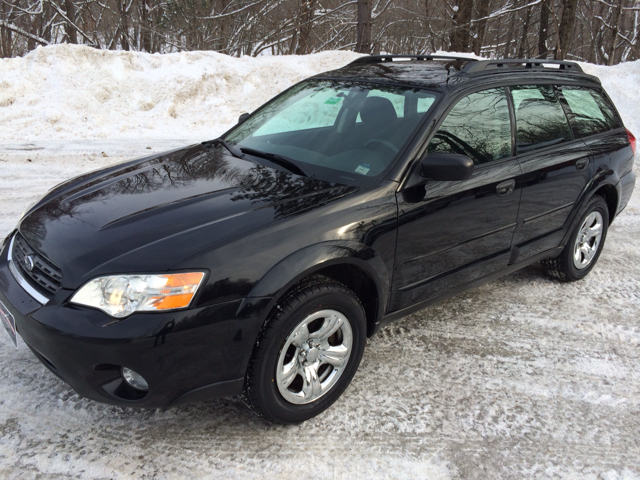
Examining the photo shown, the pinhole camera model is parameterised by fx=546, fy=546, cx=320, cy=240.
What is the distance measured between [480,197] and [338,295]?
49.5 inches

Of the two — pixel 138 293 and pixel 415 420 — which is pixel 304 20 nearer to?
pixel 415 420

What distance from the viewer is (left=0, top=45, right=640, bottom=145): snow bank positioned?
10.0 m

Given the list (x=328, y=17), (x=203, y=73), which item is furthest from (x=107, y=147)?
(x=328, y=17)

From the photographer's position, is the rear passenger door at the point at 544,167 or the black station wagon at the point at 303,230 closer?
the black station wagon at the point at 303,230

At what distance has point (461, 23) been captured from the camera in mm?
17562

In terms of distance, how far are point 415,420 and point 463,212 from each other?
1.25 m

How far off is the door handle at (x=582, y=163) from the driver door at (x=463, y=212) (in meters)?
0.80

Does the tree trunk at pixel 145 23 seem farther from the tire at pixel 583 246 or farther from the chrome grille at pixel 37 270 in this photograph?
the chrome grille at pixel 37 270

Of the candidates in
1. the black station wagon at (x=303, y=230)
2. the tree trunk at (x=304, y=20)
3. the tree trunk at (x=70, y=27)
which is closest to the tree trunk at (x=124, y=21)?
the tree trunk at (x=70, y=27)

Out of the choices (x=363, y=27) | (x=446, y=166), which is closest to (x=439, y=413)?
(x=446, y=166)

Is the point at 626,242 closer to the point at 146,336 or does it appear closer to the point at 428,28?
the point at 146,336

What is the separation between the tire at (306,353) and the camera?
250 cm

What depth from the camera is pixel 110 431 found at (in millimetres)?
2650

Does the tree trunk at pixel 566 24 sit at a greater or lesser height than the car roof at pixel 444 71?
greater
